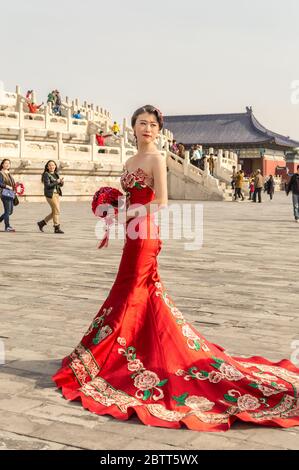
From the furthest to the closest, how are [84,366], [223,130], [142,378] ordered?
[223,130] → [84,366] → [142,378]

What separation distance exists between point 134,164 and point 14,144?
23.1 meters

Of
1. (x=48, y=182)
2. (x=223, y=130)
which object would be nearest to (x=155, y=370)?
(x=48, y=182)

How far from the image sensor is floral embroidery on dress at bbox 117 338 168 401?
3972 mm

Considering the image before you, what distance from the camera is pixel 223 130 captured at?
6238 centimetres

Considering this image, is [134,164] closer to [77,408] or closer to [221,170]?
[77,408]

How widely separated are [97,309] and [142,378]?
255 cm

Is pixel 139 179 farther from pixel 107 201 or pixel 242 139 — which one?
pixel 242 139

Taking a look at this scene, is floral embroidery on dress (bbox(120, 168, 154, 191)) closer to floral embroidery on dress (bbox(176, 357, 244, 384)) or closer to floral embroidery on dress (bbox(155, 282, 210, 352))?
floral embroidery on dress (bbox(155, 282, 210, 352))

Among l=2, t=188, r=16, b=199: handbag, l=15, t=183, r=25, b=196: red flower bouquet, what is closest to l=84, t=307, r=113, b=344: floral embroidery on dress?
l=2, t=188, r=16, b=199: handbag

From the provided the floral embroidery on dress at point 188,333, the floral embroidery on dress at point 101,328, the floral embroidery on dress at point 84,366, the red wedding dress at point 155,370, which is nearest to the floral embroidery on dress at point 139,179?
the red wedding dress at point 155,370

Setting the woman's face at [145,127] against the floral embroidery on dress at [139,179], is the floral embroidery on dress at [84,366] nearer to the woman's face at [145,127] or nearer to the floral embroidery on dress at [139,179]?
the floral embroidery on dress at [139,179]

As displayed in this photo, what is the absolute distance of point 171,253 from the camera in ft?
37.2
